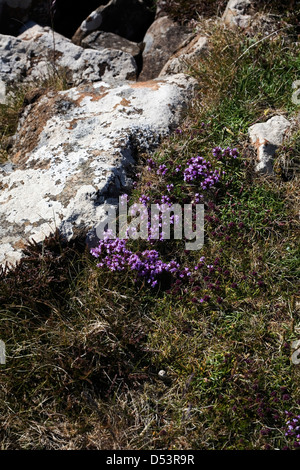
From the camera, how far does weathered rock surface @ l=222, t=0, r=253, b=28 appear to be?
569cm

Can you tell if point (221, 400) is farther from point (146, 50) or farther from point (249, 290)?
point (146, 50)

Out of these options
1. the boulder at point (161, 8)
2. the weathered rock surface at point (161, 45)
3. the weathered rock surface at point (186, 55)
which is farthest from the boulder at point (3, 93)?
the boulder at point (161, 8)

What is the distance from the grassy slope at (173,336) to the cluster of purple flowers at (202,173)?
10 centimetres

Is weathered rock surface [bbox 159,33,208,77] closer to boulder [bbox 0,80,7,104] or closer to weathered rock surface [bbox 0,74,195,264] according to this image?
weathered rock surface [bbox 0,74,195,264]

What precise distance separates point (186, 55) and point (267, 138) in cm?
208

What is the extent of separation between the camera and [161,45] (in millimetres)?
6754

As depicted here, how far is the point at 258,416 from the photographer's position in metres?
3.37

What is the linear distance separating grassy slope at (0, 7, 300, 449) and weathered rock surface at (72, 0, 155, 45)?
11.9 ft

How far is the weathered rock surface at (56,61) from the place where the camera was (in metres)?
6.46

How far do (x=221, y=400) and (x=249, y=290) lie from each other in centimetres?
103

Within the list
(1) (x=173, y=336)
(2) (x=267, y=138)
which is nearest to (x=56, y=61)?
(2) (x=267, y=138)

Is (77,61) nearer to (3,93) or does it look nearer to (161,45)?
(3,93)
